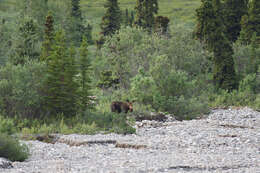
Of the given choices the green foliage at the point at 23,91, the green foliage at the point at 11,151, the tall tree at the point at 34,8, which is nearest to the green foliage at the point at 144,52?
the green foliage at the point at 23,91

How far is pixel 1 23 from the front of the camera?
213 feet

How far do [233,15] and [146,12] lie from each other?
1236 cm

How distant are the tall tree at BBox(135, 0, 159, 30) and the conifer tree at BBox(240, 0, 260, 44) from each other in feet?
43.5

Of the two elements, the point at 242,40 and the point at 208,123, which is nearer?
the point at 208,123

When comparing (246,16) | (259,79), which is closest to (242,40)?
(246,16)

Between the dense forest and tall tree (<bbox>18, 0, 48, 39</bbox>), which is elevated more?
tall tree (<bbox>18, 0, 48, 39</bbox>)

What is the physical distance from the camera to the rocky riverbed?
1517 cm

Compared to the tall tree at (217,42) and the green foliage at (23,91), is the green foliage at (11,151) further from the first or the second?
the tall tree at (217,42)

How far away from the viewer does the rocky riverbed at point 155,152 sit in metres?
15.2

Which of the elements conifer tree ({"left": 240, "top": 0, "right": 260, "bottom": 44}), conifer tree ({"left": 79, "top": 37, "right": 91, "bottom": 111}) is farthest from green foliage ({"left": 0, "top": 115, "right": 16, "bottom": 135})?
conifer tree ({"left": 240, "top": 0, "right": 260, "bottom": 44})

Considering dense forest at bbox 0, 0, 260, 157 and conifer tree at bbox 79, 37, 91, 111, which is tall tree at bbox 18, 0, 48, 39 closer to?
dense forest at bbox 0, 0, 260, 157

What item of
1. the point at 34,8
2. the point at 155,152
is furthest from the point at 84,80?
the point at 34,8

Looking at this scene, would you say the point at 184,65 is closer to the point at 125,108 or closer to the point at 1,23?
the point at 125,108

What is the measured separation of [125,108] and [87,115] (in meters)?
2.83
